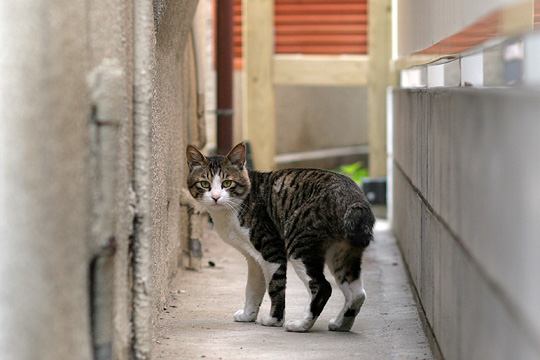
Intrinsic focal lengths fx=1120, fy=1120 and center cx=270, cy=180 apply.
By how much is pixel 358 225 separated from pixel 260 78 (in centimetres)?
667

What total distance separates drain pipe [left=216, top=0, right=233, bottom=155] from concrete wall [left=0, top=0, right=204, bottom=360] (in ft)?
19.6

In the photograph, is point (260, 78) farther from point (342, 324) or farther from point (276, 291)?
point (342, 324)

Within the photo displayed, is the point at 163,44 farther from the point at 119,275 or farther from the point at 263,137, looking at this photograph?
the point at 263,137

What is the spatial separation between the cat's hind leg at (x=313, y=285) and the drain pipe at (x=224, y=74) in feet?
15.4

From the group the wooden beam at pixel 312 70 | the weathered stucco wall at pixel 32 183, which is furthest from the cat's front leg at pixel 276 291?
the wooden beam at pixel 312 70

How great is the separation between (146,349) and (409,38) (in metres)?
3.62

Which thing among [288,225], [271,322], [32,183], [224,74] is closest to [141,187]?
[32,183]

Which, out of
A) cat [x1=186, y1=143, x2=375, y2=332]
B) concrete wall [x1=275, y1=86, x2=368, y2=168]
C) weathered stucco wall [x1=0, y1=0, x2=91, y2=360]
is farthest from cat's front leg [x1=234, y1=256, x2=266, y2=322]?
concrete wall [x1=275, y1=86, x2=368, y2=168]

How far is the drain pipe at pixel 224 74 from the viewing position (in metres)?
10.4

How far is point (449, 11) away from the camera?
4.65m

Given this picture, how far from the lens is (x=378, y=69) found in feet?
38.3

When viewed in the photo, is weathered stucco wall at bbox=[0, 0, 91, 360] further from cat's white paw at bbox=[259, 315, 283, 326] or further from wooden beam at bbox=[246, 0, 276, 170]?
wooden beam at bbox=[246, 0, 276, 170]

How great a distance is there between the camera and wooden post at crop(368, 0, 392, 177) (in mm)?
11602

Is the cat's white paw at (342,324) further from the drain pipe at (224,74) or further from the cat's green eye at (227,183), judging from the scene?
the drain pipe at (224,74)
